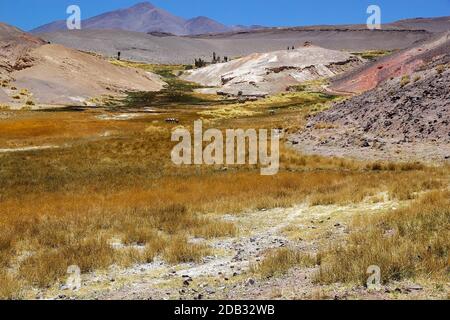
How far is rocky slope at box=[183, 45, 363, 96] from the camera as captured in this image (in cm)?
12950

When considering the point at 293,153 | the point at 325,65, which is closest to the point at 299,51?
the point at 325,65

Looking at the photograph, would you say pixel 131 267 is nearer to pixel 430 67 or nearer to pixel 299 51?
pixel 430 67

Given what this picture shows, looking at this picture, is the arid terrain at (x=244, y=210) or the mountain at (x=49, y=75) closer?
the arid terrain at (x=244, y=210)

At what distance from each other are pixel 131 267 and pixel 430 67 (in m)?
41.0

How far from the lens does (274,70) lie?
138375mm

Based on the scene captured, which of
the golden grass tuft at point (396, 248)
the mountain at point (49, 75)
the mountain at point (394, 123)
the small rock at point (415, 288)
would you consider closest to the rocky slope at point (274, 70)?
the mountain at point (49, 75)

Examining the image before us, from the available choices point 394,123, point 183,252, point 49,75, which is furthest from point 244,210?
point 49,75

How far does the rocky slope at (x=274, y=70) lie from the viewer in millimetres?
129500

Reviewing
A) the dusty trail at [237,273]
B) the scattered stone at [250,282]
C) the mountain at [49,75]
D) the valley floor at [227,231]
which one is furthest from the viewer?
the mountain at [49,75]

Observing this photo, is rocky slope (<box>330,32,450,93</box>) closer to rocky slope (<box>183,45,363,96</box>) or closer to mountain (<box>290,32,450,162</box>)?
rocky slope (<box>183,45,363,96</box>)

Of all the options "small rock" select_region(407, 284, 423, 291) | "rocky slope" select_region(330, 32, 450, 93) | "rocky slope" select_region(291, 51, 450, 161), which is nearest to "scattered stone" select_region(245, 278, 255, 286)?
"small rock" select_region(407, 284, 423, 291)

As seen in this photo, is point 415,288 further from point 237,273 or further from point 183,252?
point 183,252

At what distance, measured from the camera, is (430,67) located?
4494 cm

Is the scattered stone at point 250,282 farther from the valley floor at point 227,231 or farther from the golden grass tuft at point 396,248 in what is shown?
the golden grass tuft at point 396,248
